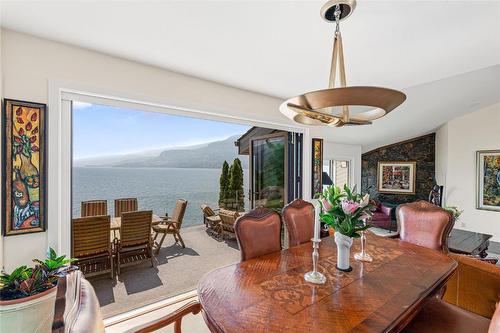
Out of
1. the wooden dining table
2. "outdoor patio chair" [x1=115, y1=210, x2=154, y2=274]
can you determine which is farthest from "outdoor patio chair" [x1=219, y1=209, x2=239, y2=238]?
"outdoor patio chair" [x1=115, y1=210, x2=154, y2=274]

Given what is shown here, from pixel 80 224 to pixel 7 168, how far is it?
113cm

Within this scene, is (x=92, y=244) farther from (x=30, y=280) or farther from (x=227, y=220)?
(x=227, y=220)

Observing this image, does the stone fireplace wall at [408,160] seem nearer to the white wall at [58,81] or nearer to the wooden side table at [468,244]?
the wooden side table at [468,244]

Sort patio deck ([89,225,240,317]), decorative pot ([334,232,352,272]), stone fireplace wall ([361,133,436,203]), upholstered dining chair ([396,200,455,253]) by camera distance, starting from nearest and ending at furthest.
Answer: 1. decorative pot ([334,232,352,272])
2. upholstered dining chair ([396,200,455,253])
3. patio deck ([89,225,240,317])
4. stone fireplace wall ([361,133,436,203])

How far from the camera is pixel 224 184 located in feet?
13.1

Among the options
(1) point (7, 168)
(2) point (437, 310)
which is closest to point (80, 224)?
(1) point (7, 168)

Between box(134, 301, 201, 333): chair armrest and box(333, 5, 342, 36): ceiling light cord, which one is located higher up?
box(333, 5, 342, 36): ceiling light cord

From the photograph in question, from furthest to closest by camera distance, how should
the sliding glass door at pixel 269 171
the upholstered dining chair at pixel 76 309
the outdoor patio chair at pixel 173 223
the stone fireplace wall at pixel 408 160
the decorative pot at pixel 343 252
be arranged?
1. the stone fireplace wall at pixel 408 160
2. the sliding glass door at pixel 269 171
3. the outdoor patio chair at pixel 173 223
4. the decorative pot at pixel 343 252
5. the upholstered dining chair at pixel 76 309

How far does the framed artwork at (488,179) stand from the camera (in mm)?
4859

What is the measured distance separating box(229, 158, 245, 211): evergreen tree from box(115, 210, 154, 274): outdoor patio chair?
147 centimetres

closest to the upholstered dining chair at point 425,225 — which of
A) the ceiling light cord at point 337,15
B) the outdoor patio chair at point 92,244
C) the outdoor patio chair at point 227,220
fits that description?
the ceiling light cord at point 337,15

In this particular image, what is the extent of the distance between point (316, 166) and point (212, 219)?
2056 millimetres

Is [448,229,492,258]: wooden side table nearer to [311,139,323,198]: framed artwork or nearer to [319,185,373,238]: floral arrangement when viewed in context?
[311,139,323,198]: framed artwork

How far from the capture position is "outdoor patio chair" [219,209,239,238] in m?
3.89
